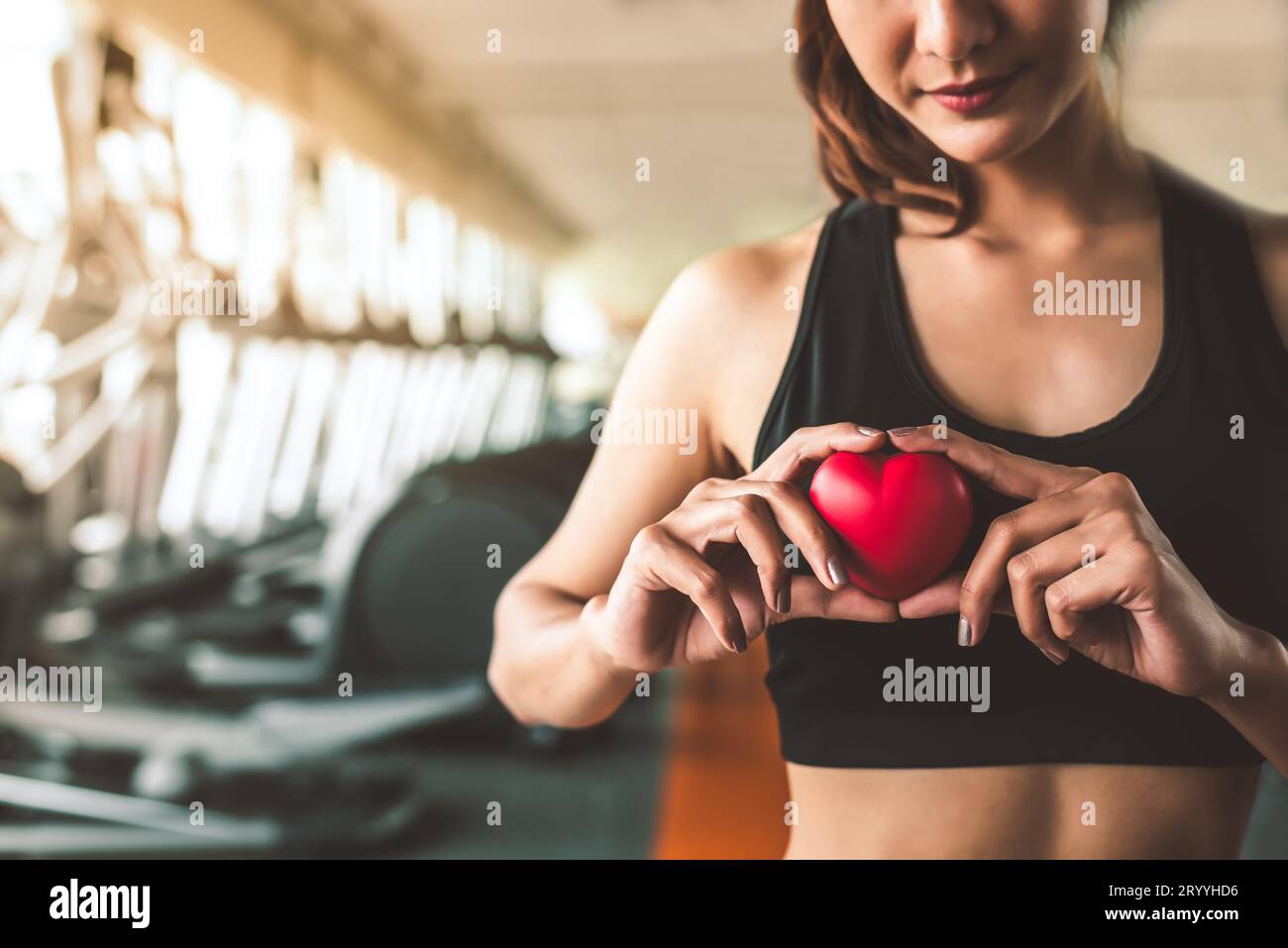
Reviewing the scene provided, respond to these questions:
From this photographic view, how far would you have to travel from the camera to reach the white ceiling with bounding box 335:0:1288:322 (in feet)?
2.54

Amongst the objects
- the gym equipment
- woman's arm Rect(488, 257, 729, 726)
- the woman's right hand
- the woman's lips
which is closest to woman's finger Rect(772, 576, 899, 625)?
the woman's right hand

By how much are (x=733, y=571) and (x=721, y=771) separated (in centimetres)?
126

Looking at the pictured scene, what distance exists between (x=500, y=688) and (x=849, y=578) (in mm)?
310

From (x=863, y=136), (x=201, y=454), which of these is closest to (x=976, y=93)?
(x=863, y=136)

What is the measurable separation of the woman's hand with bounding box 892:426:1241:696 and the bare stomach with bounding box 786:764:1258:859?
0.39 ft

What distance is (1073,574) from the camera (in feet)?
1.56

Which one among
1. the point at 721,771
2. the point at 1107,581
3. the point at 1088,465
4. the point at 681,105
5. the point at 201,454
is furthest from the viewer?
the point at 201,454

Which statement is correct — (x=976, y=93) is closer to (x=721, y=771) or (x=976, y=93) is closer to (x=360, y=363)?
(x=721, y=771)

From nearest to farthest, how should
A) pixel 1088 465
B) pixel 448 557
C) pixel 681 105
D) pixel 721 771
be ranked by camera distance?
pixel 1088 465 < pixel 681 105 < pixel 448 557 < pixel 721 771

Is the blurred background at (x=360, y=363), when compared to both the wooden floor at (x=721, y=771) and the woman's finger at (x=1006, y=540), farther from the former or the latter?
the woman's finger at (x=1006, y=540)

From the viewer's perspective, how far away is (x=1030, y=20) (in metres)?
0.55

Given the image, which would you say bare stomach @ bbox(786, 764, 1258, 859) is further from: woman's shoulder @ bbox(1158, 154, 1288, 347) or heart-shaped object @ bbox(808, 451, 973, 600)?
woman's shoulder @ bbox(1158, 154, 1288, 347)

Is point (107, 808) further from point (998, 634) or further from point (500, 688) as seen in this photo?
point (998, 634)

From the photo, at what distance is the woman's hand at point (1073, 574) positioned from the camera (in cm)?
47
